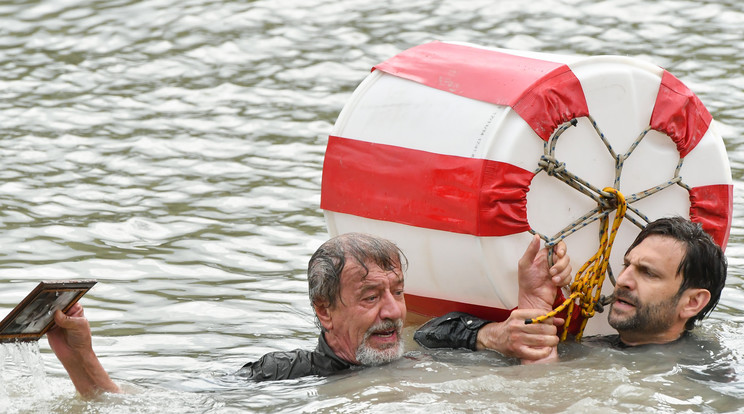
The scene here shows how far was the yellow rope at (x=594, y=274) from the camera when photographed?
15.6 feet

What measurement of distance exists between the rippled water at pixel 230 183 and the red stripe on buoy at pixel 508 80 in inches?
41.0

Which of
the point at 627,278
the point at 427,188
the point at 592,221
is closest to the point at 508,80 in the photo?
the point at 427,188

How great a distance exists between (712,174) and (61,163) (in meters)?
5.03

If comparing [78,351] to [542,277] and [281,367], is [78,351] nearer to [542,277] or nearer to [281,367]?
Answer: [281,367]

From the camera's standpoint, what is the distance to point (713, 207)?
16.5 ft

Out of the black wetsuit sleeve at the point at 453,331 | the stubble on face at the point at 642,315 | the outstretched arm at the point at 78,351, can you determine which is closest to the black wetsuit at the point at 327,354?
the black wetsuit sleeve at the point at 453,331

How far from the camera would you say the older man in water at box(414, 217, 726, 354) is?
15.5 ft

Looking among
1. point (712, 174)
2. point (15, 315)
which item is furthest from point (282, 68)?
point (15, 315)

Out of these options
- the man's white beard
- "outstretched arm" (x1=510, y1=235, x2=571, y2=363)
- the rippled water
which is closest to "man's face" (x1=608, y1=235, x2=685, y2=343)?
the rippled water

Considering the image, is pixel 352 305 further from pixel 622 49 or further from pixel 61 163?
pixel 622 49

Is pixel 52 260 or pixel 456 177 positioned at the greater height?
pixel 456 177

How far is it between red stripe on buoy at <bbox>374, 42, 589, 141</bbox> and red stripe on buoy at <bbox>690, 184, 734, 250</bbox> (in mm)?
709

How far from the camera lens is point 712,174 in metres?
5.01

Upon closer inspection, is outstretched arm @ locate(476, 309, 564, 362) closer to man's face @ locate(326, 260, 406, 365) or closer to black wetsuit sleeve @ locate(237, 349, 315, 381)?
man's face @ locate(326, 260, 406, 365)
